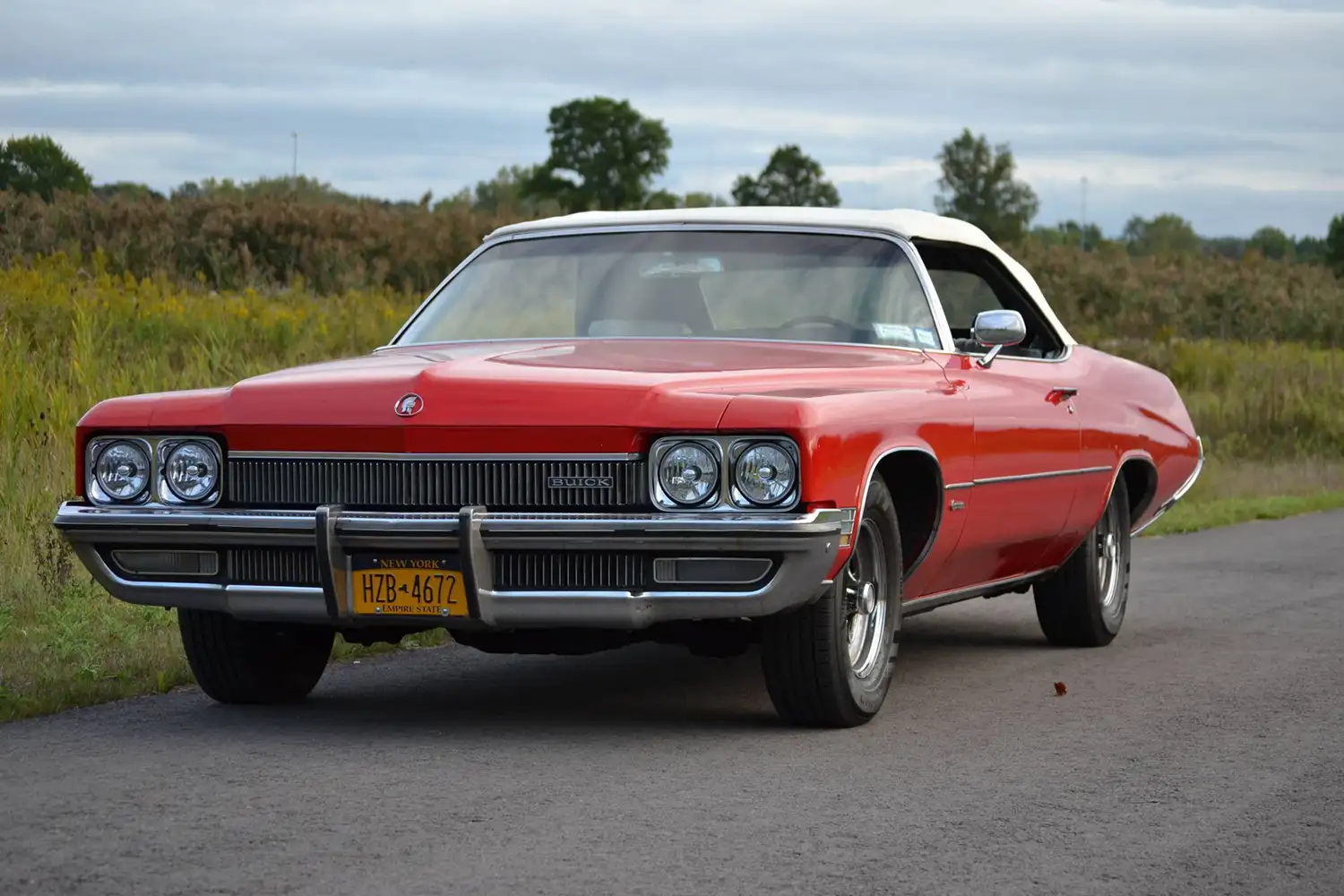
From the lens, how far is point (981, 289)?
9.60 metres

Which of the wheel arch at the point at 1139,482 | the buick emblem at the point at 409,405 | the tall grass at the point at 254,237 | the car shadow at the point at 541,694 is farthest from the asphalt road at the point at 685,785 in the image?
the tall grass at the point at 254,237

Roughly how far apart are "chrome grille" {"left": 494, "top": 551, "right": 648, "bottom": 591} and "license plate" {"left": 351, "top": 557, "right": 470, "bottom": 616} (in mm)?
132

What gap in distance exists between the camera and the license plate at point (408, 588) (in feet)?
19.7

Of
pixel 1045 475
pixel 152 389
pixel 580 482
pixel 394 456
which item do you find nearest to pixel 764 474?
pixel 580 482

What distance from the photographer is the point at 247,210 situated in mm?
28203

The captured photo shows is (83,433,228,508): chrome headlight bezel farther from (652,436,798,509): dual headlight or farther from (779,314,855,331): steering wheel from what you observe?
(779,314,855,331): steering wheel

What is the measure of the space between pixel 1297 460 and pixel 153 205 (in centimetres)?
1505

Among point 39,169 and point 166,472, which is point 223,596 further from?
point 39,169

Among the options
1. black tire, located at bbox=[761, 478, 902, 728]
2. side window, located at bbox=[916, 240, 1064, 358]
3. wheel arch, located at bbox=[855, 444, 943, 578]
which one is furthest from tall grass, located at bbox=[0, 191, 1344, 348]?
black tire, located at bbox=[761, 478, 902, 728]

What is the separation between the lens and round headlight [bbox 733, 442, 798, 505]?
19.5ft

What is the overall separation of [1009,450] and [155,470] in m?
3.03

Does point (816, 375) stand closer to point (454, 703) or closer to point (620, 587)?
point (620, 587)

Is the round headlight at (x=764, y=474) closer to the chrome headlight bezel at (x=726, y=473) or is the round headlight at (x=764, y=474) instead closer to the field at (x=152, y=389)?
the chrome headlight bezel at (x=726, y=473)

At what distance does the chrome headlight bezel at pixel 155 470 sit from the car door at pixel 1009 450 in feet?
7.77
